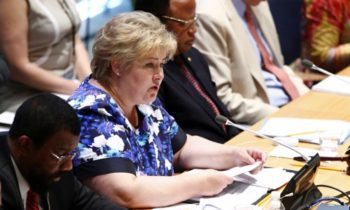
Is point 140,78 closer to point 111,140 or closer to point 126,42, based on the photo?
point 126,42

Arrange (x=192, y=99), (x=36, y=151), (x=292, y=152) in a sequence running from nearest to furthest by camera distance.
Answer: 1. (x=36, y=151)
2. (x=292, y=152)
3. (x=192, y=99)

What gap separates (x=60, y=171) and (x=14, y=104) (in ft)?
4.32

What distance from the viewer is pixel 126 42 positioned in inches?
90.9

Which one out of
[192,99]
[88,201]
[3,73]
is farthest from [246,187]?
[3,73]

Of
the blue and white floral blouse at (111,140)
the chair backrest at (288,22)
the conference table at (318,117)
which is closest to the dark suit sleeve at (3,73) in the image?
the blue and white floral blouse at (111,140)

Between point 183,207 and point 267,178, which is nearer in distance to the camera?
point 183,207

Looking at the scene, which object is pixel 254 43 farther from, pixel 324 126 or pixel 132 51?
pixel 132 51

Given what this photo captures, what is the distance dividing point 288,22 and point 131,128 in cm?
278

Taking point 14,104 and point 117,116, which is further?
point 14,104

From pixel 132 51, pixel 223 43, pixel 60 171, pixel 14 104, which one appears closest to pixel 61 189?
pixel 60 171

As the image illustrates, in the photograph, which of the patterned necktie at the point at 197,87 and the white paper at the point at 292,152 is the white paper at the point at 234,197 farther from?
the patterned necktie at the point at 197,87

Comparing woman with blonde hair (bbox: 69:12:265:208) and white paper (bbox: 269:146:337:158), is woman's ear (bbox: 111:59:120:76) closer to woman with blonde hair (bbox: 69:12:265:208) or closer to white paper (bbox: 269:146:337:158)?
woman with blonde hair (bbox: 69:12:265:208)

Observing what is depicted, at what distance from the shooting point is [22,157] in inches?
76.9

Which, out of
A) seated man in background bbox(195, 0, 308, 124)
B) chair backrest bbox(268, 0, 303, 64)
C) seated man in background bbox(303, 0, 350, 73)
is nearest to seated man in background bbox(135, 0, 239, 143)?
seated man in background bbox(195, 0, 308, 124)
